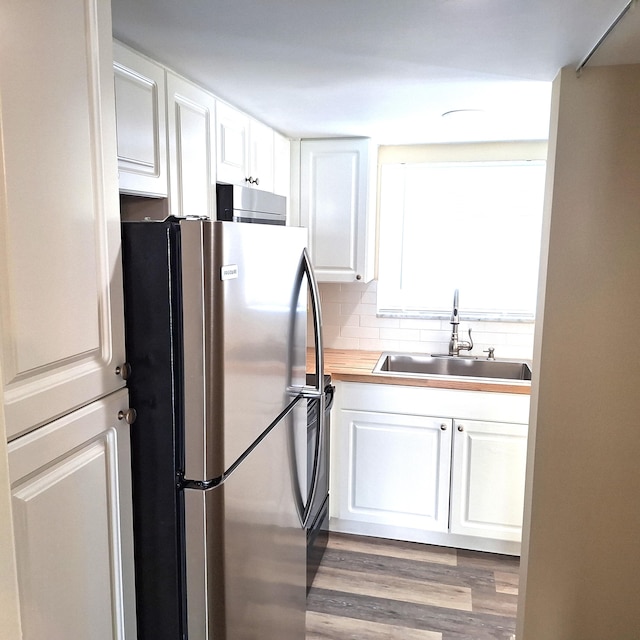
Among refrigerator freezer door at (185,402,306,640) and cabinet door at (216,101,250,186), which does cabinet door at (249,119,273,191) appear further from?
refrigerator freezer door at (185,402,306,640)

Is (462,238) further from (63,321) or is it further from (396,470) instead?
(63,321)

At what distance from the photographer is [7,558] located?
2.15 ft

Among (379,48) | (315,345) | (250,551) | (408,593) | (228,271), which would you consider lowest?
(408,593)

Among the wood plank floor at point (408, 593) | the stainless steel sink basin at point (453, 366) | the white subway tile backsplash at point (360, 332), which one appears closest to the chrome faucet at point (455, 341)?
the stainless steel sink basin at point (453, 366)

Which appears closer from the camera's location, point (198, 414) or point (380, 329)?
point (198, 414)

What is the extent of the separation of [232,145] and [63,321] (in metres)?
1.41

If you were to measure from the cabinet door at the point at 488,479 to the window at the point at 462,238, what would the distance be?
0.79 meters

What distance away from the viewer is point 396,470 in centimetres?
278

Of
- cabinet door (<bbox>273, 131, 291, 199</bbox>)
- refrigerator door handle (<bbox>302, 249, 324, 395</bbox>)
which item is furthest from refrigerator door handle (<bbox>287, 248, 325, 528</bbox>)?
cabinet door (<bbox>273, 131, 291, 199</bbox>)

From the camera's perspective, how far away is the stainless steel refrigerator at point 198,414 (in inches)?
44.4

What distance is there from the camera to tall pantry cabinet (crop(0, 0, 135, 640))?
811mm

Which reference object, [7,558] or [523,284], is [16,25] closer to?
[7,558]

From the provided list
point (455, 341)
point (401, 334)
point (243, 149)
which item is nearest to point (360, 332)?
point (401, 334)

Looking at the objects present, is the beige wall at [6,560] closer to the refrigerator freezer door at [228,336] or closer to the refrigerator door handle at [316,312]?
the refrigerator freezer door at [228,336]
